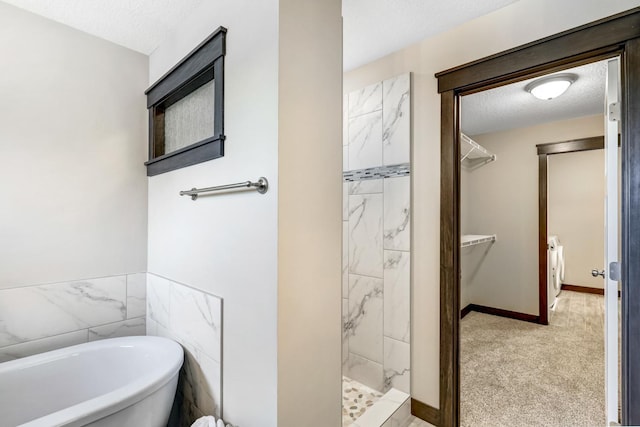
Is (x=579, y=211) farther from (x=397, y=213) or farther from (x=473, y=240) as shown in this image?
(x=397, y=213)

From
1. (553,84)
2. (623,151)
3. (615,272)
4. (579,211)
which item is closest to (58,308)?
(615,272)

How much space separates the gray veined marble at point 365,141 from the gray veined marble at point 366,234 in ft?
0.84

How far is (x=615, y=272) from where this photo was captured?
126 centimetres

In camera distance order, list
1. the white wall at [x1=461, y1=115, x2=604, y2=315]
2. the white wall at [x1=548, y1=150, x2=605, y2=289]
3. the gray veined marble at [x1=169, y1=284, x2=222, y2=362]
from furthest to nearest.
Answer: the white wall at [x1=548, y1=150, x2=605, y2=289] < the white wall at [x1=461, y1=115, x2=604, y2=315] < the gray veined marble at [x1=169, y1=284, x2=222, y2=362]

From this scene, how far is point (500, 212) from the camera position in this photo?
374 centimetres

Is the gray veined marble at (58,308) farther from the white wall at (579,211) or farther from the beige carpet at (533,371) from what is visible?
the white wall at (579,211)

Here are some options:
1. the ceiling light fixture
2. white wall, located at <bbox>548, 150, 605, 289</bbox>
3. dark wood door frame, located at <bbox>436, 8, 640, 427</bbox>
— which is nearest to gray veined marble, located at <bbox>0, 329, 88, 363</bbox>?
dark wood door frame, located at <bbox>436, 8, 640, 427</bbox>

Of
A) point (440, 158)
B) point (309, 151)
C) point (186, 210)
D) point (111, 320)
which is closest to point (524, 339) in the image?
point (440, 158)

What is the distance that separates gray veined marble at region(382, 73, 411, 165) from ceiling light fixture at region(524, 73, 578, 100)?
1.25 m

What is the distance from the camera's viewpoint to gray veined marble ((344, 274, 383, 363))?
2.04 m

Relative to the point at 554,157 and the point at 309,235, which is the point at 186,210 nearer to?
the point at 309,235

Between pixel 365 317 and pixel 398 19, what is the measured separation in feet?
6.44

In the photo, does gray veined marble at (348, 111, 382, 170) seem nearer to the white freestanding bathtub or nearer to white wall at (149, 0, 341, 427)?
white wall at (149, 0, 341, 427)

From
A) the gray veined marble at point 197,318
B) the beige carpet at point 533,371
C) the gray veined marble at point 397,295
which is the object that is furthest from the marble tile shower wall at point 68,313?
the beige carpet at point 533,371
